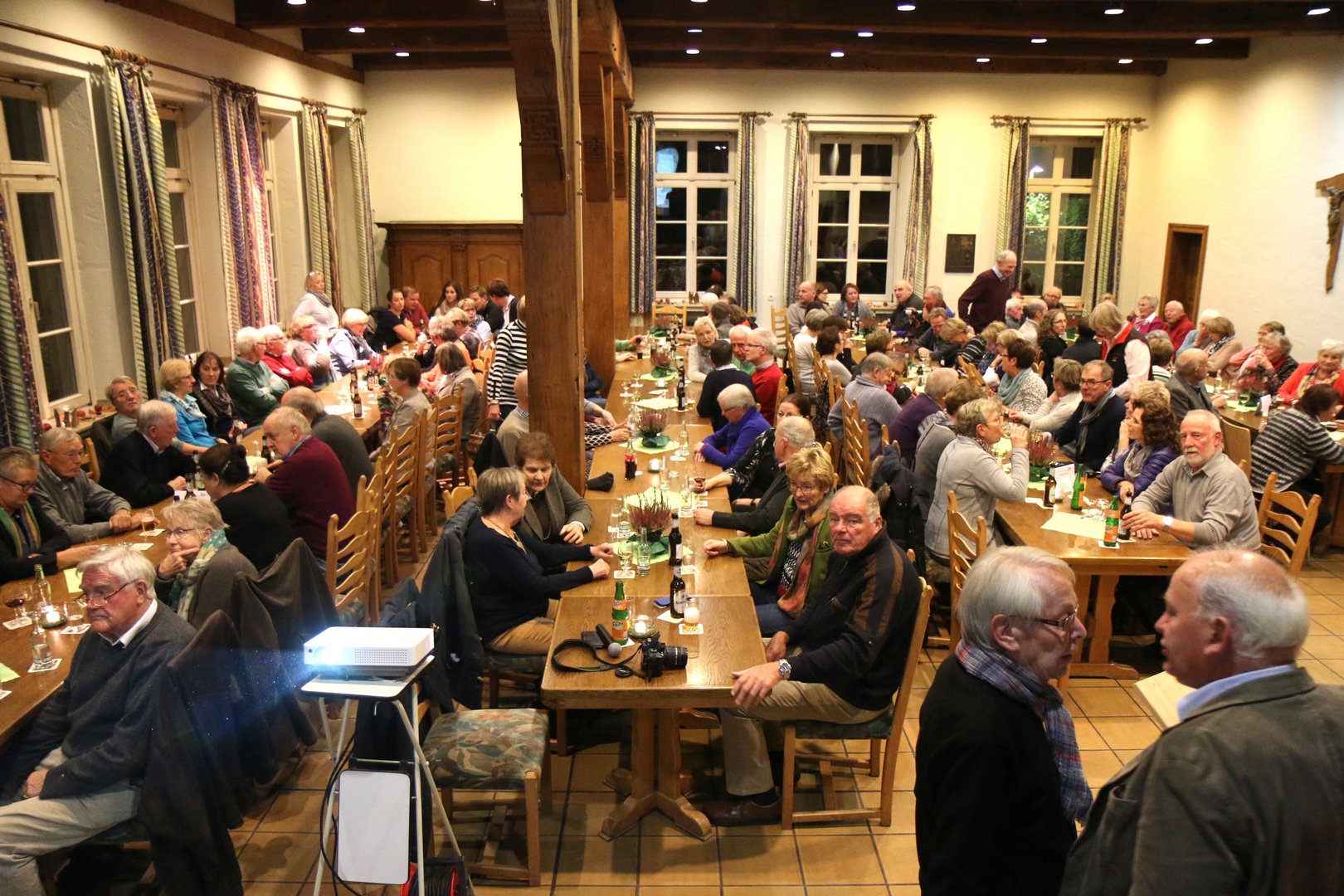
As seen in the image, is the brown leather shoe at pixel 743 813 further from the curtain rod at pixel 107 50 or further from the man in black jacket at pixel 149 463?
the curtain rod at pixel 107 50

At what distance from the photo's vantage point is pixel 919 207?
547 inches

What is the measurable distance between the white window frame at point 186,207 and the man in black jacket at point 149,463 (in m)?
3.85

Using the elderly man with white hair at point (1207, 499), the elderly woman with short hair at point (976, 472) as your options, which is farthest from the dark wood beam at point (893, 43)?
the elderly man with white hair at point (1207, 499)

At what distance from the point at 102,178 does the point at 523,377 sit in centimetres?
Result: 401

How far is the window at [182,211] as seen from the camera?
9.11 m

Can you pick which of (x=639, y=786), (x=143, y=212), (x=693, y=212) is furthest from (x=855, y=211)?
(x=639, y=786)

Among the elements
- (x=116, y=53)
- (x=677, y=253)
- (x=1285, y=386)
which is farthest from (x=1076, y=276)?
(x=116, y=53)

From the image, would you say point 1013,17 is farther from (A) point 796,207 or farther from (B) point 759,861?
(B) point 759,861

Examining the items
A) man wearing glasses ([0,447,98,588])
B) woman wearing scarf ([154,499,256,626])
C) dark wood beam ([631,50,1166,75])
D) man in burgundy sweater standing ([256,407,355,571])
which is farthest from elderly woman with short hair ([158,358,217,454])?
dark wood beam ([631,50,1166,75])

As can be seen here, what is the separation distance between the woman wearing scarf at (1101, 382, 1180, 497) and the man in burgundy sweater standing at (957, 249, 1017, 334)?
696cm

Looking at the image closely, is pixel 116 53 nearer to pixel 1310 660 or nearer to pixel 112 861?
pixel 112 861

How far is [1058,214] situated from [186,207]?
11374 millimetres

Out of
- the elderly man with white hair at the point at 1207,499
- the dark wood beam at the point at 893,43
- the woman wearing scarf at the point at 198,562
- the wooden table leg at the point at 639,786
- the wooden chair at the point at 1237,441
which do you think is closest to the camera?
the woman wearing scarf at the point at 198,562

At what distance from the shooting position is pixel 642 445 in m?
6.51
